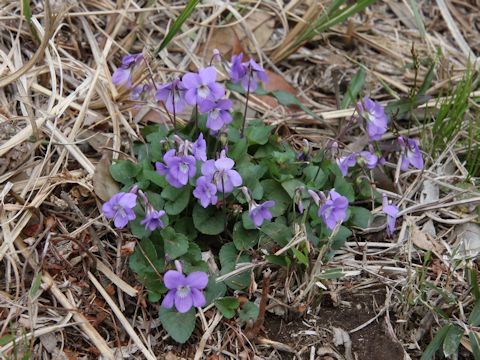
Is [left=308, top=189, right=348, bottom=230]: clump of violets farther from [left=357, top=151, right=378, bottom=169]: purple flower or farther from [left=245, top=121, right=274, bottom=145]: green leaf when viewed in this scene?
[left=245, top=121, right=274, bottom=145]: green leaf

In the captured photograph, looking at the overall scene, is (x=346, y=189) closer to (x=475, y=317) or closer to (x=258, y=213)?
(x=258, y=213)

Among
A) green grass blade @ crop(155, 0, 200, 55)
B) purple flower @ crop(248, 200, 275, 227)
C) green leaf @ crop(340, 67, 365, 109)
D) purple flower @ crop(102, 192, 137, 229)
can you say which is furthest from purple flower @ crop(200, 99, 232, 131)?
green leaf @ crop(340, 67, 365, 109)

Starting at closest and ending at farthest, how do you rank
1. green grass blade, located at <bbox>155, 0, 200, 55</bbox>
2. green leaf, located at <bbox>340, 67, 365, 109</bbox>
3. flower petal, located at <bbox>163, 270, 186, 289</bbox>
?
1. flower petal, located at <bbox>163, 270, 186, 289</bbox>
2. green grass blade, located at <bbox>155, 0, 200, 55</bbox>
3. green leaf, located at <bbox>340, 67, 365, 109</bbox>

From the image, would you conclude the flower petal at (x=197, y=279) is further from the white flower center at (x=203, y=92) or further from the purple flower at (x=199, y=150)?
the white flower center at (x=203, y=92)

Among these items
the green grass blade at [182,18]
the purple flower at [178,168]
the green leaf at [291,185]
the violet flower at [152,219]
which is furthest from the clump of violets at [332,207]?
the green grass blade at [182,18]

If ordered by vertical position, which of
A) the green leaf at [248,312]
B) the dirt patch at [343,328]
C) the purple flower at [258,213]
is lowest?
the dirt patch at [343,328]
